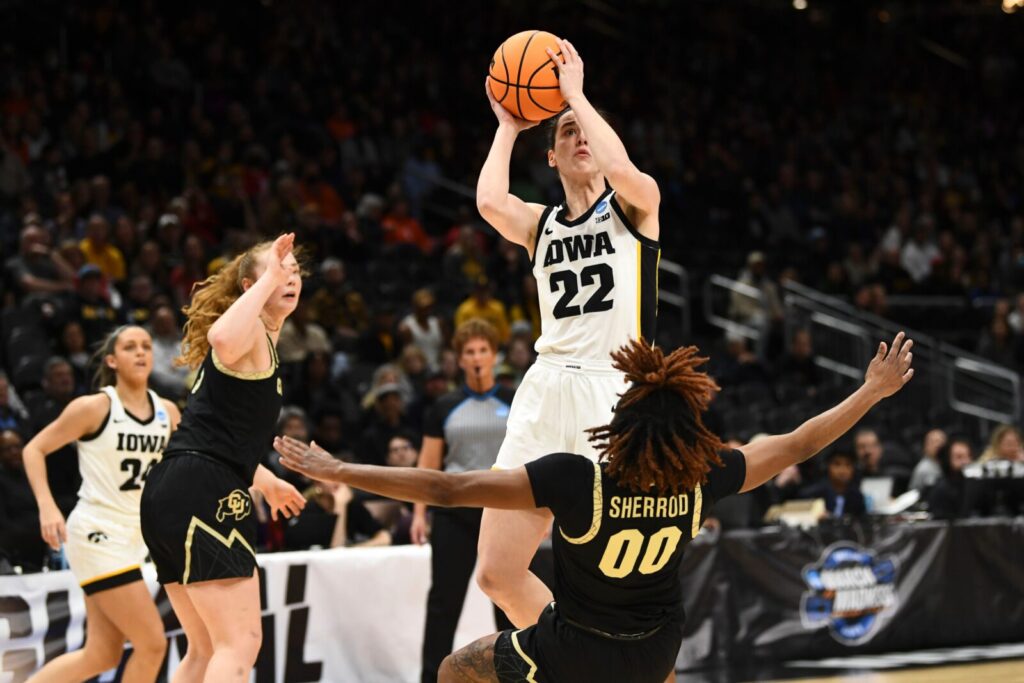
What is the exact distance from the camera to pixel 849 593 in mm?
9141

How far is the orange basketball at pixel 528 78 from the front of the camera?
4.99 metres

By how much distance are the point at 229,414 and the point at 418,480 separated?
163 centimetres

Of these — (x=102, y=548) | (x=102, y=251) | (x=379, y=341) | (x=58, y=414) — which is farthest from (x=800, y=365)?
(x=102, y=548)

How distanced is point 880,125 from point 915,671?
528 inches

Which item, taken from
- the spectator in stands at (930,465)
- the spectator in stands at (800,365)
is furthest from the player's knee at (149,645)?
the spectator in stands at (800,365)

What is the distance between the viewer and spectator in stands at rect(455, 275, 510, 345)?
1233cm

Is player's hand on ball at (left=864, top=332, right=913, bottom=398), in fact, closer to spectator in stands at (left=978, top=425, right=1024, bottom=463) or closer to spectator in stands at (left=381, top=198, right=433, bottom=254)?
spectator in stands at (left=978, top=425, right=1024, bottom=463)

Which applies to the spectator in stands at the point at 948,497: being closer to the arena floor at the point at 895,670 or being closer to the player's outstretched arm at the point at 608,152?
the arena floor at the point at 895,670

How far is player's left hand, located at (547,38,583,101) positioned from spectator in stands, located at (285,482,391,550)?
4.02 metres

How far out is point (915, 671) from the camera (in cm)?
846

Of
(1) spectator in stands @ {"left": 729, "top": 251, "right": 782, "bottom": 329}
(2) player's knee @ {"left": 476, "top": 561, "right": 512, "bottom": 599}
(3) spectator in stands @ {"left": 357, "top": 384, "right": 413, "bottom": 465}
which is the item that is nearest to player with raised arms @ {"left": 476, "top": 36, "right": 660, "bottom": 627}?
(2) player's knee @ {"left": 476, "top": 561, "right": 512, "bottom": 599}

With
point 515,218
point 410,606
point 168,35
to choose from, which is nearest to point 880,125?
point 168,35

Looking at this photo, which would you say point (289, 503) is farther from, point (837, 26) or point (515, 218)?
point (837, 26)

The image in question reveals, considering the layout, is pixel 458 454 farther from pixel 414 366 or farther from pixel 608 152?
pixel 414 366
